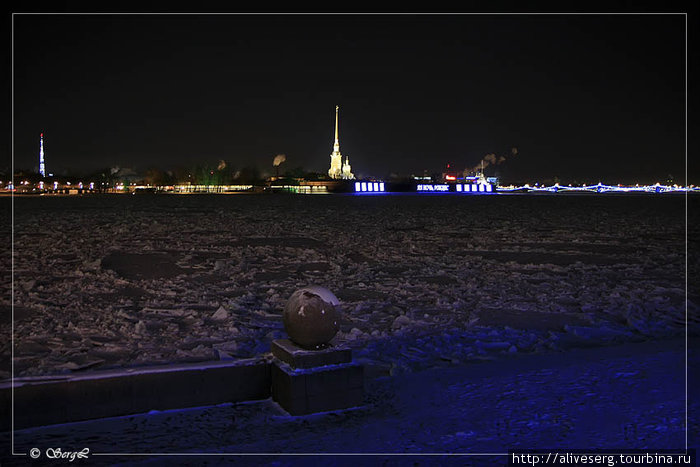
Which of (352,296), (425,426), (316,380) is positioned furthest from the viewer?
(352,296)

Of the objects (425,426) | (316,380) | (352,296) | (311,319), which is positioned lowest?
(425,426)

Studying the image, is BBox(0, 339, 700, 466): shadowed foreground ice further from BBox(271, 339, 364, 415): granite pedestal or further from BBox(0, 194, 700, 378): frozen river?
BBox(0, 194, 700, 378): frozen river

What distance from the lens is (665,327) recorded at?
775 centimetres

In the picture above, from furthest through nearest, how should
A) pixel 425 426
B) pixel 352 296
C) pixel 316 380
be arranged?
pixel 352 296
pixel 316 380
pixel 425 426

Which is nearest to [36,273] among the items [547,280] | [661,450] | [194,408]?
[194,408]

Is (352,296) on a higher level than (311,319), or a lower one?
lower

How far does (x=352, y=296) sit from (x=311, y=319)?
4.99m

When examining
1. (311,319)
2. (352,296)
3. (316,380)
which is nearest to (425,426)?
(316,380)

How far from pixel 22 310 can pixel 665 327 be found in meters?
8.43

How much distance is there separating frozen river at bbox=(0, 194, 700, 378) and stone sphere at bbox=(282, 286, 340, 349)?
1275 millimetres

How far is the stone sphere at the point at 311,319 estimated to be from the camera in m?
4.97

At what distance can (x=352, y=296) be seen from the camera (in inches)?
391

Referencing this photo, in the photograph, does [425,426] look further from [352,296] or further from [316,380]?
[352,296]

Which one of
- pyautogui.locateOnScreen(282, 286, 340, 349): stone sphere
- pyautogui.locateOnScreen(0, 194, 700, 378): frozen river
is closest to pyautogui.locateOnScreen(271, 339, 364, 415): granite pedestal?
pyautogui.locateOnScreen(282, 286, 340, 349): stone sphere
